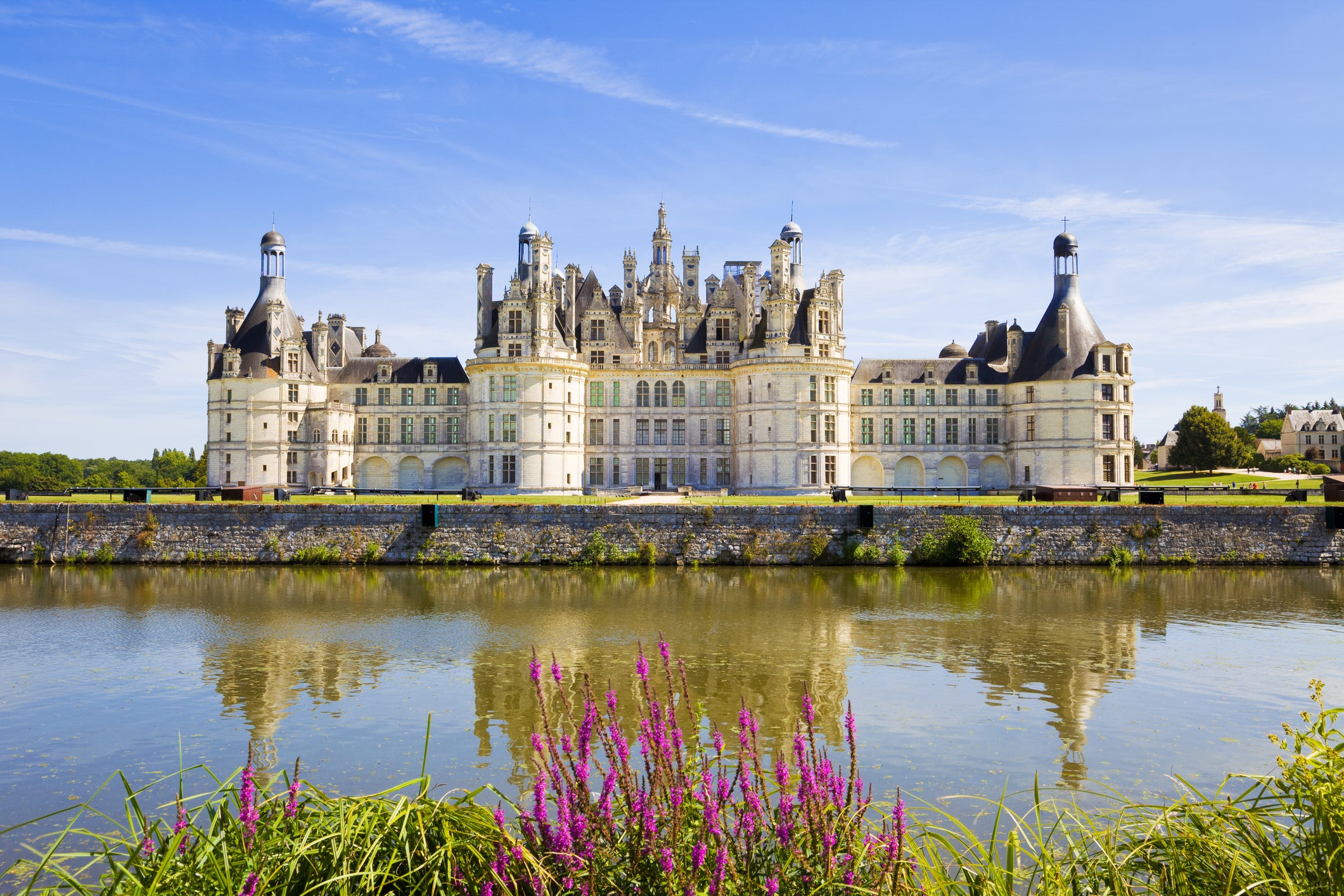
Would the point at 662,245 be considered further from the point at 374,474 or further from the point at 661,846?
the point at 661,846

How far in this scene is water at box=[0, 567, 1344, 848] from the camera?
11797mm

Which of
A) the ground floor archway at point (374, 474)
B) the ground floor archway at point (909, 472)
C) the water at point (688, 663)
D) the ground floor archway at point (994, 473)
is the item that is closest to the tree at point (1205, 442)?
the ground floor archway at point (994, 473)

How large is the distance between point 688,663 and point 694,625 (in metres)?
4.19

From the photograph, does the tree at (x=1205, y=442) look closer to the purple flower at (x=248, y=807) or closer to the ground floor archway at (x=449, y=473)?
the ground floor archway at (x=449, y=473)

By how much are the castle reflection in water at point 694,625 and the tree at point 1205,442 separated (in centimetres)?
4250

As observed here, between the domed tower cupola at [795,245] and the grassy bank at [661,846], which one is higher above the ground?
the domed tower cupola at [795,245]

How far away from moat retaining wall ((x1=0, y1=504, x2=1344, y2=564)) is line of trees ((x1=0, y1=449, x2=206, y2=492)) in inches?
1720

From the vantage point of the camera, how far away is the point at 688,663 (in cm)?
1705

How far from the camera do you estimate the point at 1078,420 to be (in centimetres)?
5228

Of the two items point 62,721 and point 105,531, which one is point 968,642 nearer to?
point 62,721

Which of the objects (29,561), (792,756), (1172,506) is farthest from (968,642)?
(29,561)

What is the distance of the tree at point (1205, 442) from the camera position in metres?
69.1

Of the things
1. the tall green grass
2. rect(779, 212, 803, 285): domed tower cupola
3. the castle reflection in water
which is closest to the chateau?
rect(779, 212, 803, 285): domed tower cupola

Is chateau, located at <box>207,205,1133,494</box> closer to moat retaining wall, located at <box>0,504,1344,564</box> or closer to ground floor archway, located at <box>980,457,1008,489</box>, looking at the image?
ground floor archway, located at <box>980,457,1008,489</box>
